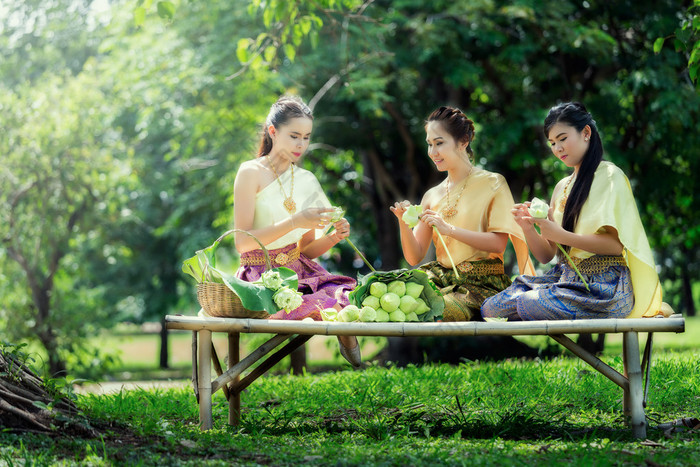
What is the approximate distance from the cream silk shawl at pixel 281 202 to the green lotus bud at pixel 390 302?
80cm

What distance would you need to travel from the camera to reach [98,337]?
45.0 ft

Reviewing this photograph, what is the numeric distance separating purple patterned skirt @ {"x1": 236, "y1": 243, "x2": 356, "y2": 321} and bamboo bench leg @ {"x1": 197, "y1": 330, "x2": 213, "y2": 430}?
0.41 metres

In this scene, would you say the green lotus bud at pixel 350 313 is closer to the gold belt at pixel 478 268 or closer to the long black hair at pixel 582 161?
the gold belt at pixel 478 268

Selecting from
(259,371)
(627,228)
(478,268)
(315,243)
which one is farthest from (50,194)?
(627,228)

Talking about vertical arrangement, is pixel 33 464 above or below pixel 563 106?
below

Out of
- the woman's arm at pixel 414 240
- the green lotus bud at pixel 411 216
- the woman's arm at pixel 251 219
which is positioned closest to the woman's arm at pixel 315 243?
the woman's arm at pixel 251 219

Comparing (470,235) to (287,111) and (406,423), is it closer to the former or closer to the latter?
(406,423)

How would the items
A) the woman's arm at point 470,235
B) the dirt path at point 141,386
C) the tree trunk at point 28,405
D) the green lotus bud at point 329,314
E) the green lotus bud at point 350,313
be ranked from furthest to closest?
the dirt path at point 141,386, the woman's arm at point 470,235, the green lotus bud at point 329,314, the green lotus bud at point 350,313, the tree trunk at point 28,405

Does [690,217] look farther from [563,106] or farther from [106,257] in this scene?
[106,257]

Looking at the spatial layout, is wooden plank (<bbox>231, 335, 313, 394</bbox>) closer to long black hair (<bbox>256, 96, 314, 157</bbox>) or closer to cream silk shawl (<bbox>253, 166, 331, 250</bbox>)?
cream silk shawl (<bbox>253, 166, 331, 250</bbox>)

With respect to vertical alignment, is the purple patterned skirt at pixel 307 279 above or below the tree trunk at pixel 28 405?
above

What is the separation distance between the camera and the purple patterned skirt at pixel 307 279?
418 centimetres

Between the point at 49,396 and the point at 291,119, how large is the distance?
1953mm

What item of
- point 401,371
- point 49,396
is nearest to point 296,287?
point 49,396
